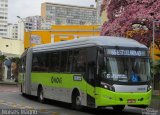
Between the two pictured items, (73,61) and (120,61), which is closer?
(120,61)

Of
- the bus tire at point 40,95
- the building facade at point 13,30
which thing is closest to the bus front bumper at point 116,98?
the bus tire at point 40,95

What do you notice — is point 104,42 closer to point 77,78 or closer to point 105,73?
point 105,73

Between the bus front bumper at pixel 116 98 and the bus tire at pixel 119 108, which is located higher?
the bus front bumper at pixel 116 98

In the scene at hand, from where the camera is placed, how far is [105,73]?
17.4 m

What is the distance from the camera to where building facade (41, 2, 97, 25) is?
127500mm

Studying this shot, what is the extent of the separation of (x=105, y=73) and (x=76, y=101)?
9.66ft

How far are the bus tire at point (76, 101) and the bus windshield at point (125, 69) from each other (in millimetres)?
2497

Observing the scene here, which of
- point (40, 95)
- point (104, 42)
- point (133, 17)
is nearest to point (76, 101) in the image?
point (104, 42)

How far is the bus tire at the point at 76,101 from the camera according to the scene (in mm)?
19547

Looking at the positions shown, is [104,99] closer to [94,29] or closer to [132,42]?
[132,42]

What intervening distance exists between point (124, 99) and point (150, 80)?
4.89 ft

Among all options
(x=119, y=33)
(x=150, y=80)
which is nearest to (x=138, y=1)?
(x=119, y=33)

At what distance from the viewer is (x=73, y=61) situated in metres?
20.1

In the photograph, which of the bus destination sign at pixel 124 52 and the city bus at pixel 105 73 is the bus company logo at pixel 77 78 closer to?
the city bus at pixel 105 73
